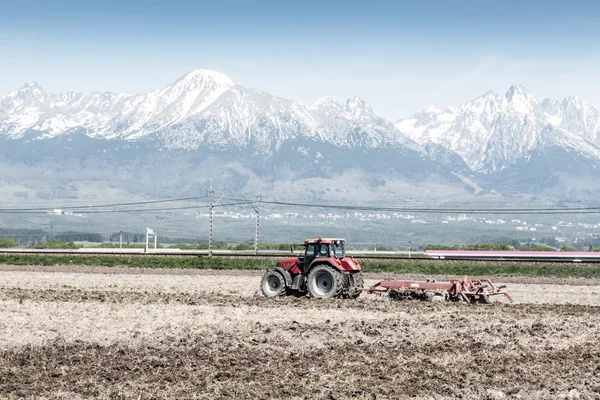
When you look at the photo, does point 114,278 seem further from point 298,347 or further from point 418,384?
point 418,384

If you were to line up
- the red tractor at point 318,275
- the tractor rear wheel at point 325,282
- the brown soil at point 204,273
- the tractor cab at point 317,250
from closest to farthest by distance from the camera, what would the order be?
the tractor rear wheel at point 325,282, the red tractor at point 318,275, the tractor cab at point 317,250, the brown soil at point 204,273

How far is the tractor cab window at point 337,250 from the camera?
3622 cm

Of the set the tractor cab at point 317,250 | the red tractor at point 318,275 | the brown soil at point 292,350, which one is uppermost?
the tractor cab at point 317,250

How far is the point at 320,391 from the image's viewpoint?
1862 centimetres

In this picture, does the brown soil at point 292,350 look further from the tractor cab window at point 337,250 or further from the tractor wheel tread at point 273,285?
the tractor cab window at point 337,250

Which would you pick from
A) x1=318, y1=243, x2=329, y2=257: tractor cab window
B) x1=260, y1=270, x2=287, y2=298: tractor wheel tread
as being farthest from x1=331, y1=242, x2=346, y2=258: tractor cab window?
x1=260, y1=270, x2=287, y2=298: tractor wheel tread

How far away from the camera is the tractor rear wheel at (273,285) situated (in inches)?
1427

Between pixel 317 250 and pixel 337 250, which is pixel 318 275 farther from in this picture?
pixel 337 250

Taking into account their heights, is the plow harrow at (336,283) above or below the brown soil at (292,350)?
A: above

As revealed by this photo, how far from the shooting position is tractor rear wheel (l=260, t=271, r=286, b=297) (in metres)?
36.2

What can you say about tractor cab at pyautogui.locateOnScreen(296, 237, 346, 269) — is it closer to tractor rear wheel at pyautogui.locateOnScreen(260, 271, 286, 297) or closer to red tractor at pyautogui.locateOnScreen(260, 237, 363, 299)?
red tractor at pyautogui.locateOnScreen(260, 237, 363, 299)

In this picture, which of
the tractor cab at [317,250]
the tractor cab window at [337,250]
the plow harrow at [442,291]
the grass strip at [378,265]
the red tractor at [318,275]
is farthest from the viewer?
the grass strip at [378,265]

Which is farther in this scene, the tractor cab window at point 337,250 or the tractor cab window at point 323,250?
the tractor cab window at point 337,250

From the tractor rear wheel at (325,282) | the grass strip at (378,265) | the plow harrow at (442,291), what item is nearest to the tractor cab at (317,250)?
the tractor rear wheel at (325,282)
